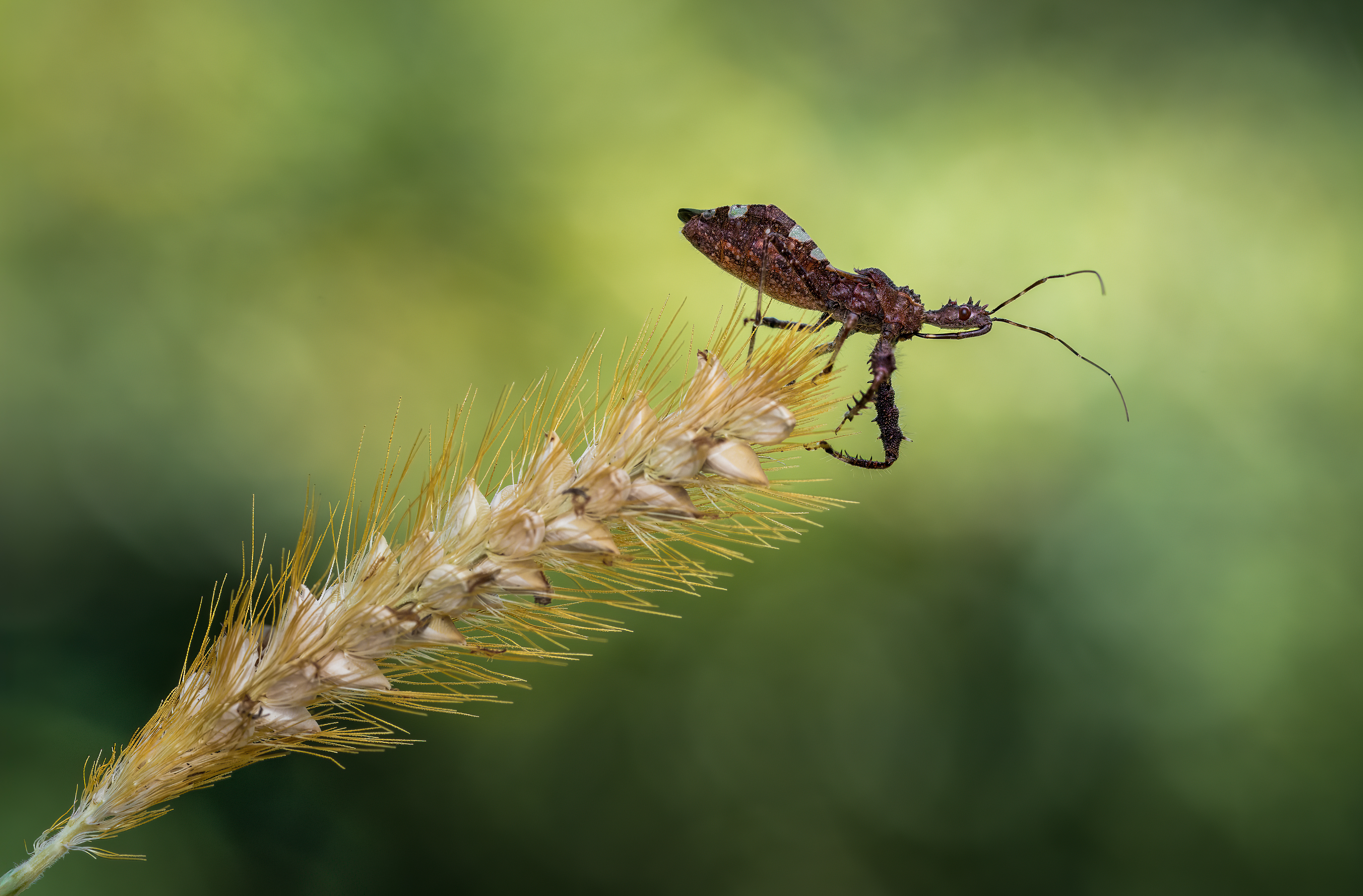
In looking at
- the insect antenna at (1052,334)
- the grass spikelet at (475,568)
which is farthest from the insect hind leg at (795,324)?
the insect antenna at (1052,334)

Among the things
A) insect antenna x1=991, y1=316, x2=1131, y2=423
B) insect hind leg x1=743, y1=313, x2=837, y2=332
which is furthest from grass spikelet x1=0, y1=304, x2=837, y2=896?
insect antenna x1=991, y1=316, x2=1131, y2=423

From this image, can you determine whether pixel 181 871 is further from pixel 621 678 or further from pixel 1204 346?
pixel 1204 346

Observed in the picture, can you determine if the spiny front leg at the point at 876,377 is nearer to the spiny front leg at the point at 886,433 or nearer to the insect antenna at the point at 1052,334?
the spiny front leg at the point at 886,433

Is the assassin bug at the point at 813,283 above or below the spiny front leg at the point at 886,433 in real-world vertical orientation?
above

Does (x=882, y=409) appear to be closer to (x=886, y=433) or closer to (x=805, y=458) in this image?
(x=886, y=433)

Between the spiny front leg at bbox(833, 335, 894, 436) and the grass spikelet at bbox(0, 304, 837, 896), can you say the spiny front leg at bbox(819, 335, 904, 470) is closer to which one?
the spiny front leg at bbox(833, 335, 894, 436)

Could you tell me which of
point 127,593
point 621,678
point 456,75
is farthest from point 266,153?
point 621,678
